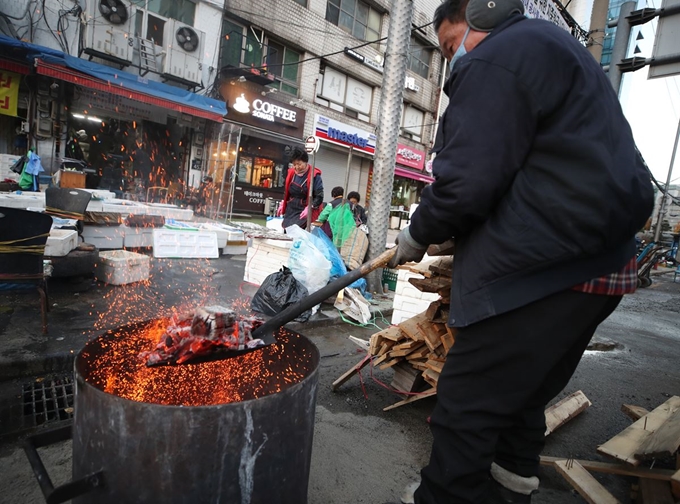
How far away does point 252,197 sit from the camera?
16.4 meters

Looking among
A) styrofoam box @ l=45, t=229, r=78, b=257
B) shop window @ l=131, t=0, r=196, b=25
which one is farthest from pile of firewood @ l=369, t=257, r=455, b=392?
shop window @ l=131, t=0, r=196, b=25

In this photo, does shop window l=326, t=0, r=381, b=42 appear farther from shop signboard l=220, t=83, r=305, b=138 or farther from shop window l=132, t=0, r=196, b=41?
shop window l=132, t=0, r=196, b=41

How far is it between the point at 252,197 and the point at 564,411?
49.1ft

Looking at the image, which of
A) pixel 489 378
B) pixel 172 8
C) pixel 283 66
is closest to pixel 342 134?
pixel 283 66

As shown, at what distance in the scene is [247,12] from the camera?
47.8 ft

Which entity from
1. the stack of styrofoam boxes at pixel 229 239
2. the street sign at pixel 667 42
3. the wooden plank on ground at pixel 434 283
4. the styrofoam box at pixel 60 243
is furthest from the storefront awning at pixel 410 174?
the wooden plank on ground at pixel 434 283

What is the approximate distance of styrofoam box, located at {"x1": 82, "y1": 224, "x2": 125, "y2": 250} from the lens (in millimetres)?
6398

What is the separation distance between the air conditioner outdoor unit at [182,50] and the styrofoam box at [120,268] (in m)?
9.75

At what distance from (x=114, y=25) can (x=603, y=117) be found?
14120mm

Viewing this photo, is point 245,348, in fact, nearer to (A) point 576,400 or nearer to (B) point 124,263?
(A) point 576,400

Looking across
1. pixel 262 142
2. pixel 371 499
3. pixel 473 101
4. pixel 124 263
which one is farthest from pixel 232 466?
pixel 262 142

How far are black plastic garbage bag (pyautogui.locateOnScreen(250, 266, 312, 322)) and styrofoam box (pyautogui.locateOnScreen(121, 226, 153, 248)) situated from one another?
3.69 meters

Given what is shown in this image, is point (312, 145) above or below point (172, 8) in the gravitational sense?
below

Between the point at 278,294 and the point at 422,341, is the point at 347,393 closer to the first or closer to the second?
the point at 422,341
